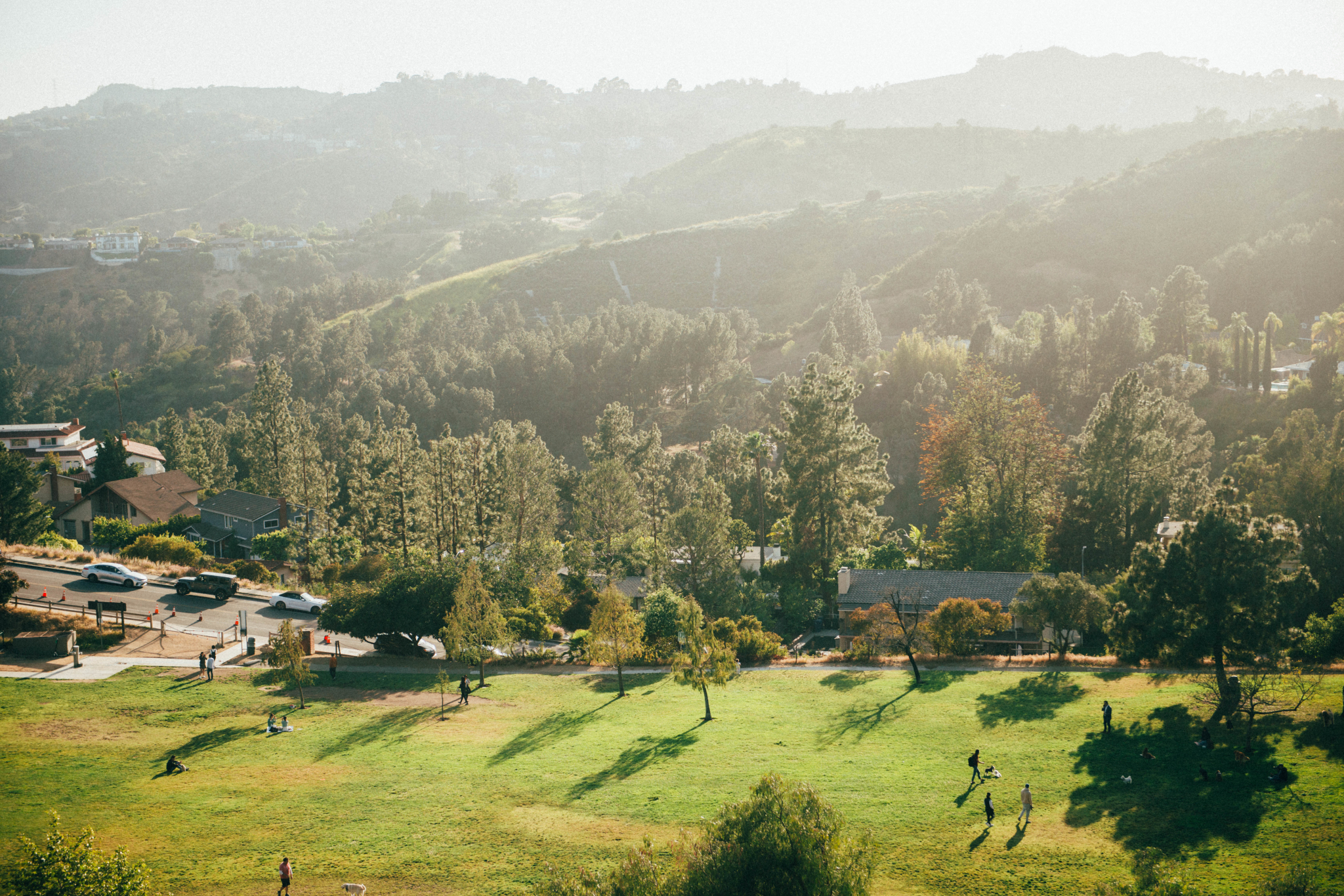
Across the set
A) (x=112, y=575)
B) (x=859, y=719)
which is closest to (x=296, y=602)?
(x=112, y=575)

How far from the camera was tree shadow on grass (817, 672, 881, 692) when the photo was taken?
4453cm

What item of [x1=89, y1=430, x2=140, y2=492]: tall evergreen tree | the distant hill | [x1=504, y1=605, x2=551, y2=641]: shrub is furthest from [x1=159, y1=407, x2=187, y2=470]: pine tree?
the distant hill

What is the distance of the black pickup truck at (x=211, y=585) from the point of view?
Result: 59.0 meters

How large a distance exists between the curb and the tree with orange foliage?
157 ft

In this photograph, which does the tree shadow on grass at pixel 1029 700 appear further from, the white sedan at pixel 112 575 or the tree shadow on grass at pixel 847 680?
the white sedan at pixel 112 575

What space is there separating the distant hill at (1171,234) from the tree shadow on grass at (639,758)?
5084 inches

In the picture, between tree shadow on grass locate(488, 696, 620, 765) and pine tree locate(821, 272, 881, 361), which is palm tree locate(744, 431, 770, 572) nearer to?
tree shadow on grass locate(488, 696, 620, 765)

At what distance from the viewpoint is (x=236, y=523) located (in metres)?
75.0

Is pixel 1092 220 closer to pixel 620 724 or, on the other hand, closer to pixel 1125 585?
pixel 1125 585

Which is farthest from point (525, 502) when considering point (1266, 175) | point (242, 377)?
point (1266, 175)

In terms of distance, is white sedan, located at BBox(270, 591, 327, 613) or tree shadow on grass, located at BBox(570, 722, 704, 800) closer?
tree shadow on grass, located at BBox(570, 722, 704, 800)

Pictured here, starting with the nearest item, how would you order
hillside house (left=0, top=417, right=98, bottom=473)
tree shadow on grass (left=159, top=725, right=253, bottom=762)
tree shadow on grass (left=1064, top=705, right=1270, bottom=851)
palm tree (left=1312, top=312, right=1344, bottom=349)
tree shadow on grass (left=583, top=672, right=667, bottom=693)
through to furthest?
tree shadow on grass (left=1064, top=705, right=1270, bottom=851) → tree shadow on grass (left=159, top=725, right=253, bottom=762) → tree shadow on grass (left=583, top=672, right=667, bottom=693) → palm tree (left=1312, top=312, right=1344, bottom=349) → hillside house (left=0, top=417, right=98, bottom=473)

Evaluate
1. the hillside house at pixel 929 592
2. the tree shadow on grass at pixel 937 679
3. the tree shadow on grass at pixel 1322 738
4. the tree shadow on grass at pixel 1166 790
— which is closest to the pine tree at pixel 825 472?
the hillside house at pixel 929 592

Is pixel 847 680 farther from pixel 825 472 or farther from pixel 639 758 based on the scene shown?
pixel 825 472
